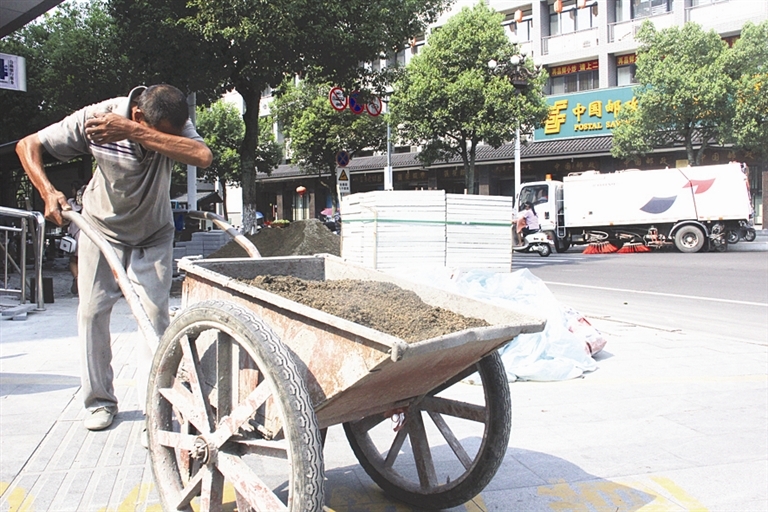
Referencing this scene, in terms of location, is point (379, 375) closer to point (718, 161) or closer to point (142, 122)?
point (142, 122)

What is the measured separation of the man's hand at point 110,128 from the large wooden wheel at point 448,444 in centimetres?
150

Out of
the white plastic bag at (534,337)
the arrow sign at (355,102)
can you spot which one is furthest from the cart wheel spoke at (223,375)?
the arrow sign at (355,102)

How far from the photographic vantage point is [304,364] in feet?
7.27

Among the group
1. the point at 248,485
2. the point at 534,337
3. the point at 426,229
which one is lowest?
the point at 534,337

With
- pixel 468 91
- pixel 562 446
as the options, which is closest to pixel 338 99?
pixel 468 91

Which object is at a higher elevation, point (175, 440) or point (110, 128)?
point (110, 128)

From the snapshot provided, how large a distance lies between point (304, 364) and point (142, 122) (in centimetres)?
146

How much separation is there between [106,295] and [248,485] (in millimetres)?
1880

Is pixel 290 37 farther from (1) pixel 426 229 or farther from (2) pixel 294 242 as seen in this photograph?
(1) pixel 426 229

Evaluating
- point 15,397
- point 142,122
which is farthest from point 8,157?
point 142,122

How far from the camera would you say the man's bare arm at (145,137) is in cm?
277

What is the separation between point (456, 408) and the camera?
2809 mm

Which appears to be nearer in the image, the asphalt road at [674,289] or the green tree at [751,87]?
the asphalt road at [674,289]

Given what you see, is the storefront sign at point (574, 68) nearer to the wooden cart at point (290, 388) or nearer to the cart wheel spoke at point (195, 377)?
Answer: the wooden cart at point (290, 388)
